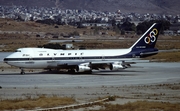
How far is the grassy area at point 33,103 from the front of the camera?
105 ft

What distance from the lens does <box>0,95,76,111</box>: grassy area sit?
3206cm

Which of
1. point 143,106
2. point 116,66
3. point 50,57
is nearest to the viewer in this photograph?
point 143,106

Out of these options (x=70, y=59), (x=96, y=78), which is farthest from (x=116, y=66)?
(x=70, y=59)

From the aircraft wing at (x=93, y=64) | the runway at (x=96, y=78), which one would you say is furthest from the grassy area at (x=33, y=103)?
the aircraft wing at (x=93, y=64)

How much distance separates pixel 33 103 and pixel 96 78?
20462 mm

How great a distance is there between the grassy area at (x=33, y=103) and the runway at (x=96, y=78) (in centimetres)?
1051

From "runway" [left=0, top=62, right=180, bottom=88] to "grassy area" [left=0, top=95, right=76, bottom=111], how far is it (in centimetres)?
1051

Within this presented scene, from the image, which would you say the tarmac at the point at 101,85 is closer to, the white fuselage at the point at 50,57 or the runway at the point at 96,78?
the runway at the point at 96,78

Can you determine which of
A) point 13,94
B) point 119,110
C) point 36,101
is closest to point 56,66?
point 13,94

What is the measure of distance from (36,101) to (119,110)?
634 cm

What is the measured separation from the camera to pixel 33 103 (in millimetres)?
33156

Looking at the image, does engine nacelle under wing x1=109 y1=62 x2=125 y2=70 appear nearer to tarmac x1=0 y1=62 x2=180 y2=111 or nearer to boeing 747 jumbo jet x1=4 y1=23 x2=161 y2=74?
boeing 747 jumbo jet x1=4 y1=23 x2=161 y2=74

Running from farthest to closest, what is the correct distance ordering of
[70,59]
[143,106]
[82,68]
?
[70,59]
[82,68]
[143,106]

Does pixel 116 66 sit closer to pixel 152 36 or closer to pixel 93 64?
pixel 93 64
